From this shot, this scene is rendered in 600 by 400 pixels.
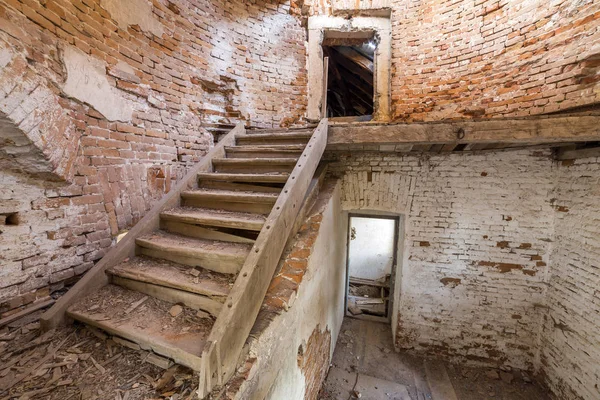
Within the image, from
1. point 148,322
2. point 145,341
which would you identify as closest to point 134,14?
point 148,322

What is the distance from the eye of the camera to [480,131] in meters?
2.53

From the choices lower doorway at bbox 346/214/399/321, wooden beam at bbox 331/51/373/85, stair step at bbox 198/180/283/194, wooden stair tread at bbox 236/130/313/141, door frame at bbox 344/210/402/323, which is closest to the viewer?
stair step at bbox 198/180/283/194

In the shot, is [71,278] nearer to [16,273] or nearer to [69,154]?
[16,273]

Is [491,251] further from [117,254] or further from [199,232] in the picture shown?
[117,254]

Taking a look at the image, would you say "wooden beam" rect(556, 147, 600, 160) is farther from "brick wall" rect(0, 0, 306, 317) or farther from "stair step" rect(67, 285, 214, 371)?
"brick wall" rect(0, 0, 306, 317)

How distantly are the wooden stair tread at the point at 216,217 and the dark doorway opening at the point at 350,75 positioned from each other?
3.92 m

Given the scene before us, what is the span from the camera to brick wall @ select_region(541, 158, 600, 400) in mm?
2750

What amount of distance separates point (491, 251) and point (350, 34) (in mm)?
4754

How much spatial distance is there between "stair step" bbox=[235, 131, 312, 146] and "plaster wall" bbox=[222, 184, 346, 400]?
0.82m

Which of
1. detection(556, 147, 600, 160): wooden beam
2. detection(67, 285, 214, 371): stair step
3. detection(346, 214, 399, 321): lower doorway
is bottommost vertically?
detection(346, 214, 399, 321): lower doorway

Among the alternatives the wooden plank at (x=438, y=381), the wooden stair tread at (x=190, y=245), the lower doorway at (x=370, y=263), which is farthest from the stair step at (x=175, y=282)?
the lower doorway at (x=370, y=263)

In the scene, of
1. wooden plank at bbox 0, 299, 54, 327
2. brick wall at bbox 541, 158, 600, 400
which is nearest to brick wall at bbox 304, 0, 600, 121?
brick wall at bbox 541, 158, 600, 400

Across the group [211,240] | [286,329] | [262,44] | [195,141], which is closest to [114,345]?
[211,240]

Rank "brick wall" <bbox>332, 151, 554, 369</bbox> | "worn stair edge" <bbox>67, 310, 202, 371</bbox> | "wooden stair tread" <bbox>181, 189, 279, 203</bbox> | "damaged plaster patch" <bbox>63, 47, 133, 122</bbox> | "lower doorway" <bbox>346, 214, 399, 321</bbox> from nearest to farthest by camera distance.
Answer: "worn stair edge" <bbox>67, 310, 202, 371</bbox> → "damaged plaster patch" <bbox>63, 47, 133, 122</bbox> → "wooden stair tread" <bbox>181, 189, 279, 203</bbox> → "brick wall" <bbox>332, 151, 554, 369</bbox> → "lower doorway" <bbox>346, 214, 399, 321</bbox>
